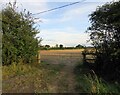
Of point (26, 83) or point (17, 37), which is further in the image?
point (17, 37)

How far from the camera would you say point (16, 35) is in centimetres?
2334

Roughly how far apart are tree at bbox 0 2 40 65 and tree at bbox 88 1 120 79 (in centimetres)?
617

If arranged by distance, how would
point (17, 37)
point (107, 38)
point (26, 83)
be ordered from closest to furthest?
point (26, 83) → point (107, 38) → point (17, 37)

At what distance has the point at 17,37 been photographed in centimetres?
2327

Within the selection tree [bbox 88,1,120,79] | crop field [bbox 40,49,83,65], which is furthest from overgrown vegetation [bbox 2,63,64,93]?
crop field [bbox 40,49,83,65]

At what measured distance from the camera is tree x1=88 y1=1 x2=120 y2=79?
672 inches

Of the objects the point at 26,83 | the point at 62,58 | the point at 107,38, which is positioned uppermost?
the point at 107,38

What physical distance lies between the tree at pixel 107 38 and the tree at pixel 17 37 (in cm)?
617

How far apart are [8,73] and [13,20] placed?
5.68 m

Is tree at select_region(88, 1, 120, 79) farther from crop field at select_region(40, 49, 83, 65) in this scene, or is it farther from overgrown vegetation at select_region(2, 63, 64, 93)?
crop field at select_region(40, 49, 83, 65)


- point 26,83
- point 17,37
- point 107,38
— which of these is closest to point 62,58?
point 17,37

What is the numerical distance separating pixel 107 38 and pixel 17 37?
762cm

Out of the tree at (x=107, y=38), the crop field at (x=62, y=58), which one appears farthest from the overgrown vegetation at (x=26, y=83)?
the crop field at (x=62, y=58)

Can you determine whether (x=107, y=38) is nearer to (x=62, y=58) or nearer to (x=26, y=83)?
(x=26, y=83)
